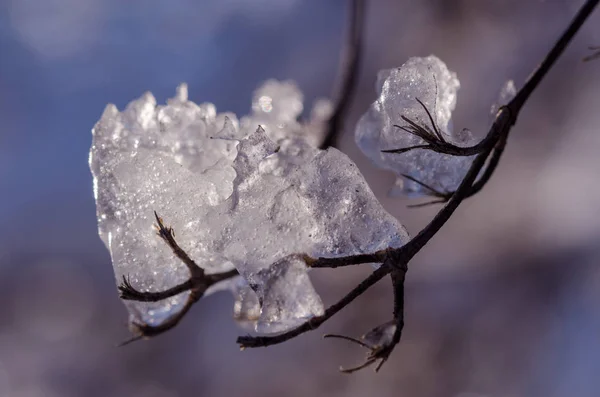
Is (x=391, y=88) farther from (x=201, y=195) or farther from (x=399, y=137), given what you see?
(x=201, y=195)

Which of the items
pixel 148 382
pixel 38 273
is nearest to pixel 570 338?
pixel 148 382

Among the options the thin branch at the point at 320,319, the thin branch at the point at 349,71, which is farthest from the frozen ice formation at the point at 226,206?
the thin branch at the point at 349,71

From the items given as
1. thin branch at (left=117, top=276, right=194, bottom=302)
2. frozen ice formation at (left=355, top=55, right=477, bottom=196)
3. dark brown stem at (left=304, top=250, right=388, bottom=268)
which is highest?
frozen ice formation at (left=355, top=55, right=477, bottom=196)

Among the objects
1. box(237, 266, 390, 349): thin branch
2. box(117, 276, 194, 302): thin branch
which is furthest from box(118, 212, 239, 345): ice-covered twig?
box(237, 266, 390, 349): thin branch

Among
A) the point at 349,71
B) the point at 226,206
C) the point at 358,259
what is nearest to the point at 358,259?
the point at 358,259

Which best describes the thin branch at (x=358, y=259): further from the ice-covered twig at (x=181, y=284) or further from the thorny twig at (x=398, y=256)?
the ice-covered twig at (x=181, y=284)

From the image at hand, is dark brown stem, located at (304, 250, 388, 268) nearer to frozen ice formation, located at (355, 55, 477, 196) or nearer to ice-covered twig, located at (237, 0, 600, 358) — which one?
ice-covered twig, located at (237, 0, 600, 358)
